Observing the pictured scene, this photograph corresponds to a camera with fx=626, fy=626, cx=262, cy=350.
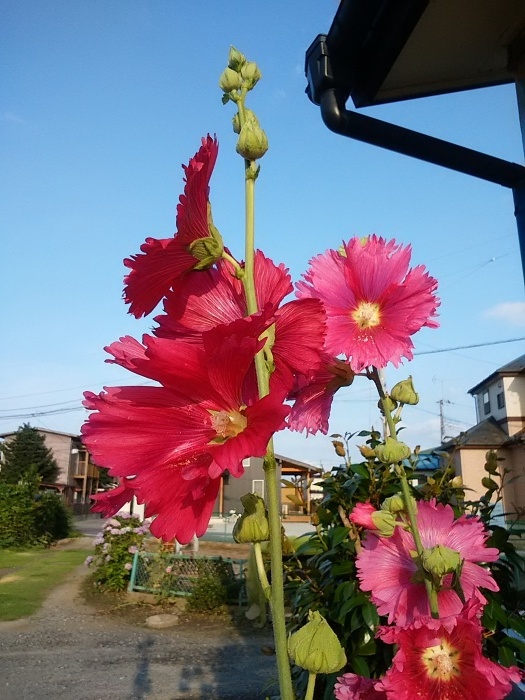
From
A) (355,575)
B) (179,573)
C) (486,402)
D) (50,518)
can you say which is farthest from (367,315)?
(486,402)

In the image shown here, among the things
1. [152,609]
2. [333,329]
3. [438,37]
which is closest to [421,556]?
[333,329]

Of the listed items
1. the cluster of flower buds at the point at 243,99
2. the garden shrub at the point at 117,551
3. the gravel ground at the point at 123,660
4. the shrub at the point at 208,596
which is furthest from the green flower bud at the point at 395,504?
the garden shrub at the point at 117,551

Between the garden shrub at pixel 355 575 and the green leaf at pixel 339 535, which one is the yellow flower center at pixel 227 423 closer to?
the garden shrub at pixel 355 575

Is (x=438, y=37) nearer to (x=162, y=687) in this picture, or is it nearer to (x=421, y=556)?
(x=421, y=556)

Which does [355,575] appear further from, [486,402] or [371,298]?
[486,402]

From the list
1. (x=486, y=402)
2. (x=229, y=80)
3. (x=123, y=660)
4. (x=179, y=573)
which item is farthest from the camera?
(x=486, y=402)

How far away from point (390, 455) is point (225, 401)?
0.23 metres

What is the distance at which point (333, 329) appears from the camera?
69cm

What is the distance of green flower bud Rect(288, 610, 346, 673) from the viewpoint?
59 centimetres

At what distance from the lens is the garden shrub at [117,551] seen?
429 inches

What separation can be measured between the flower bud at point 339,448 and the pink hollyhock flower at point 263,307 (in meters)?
1.69

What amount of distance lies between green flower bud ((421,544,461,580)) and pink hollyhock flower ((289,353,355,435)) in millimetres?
180

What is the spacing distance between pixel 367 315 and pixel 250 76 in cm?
29

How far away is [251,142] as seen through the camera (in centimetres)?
62
